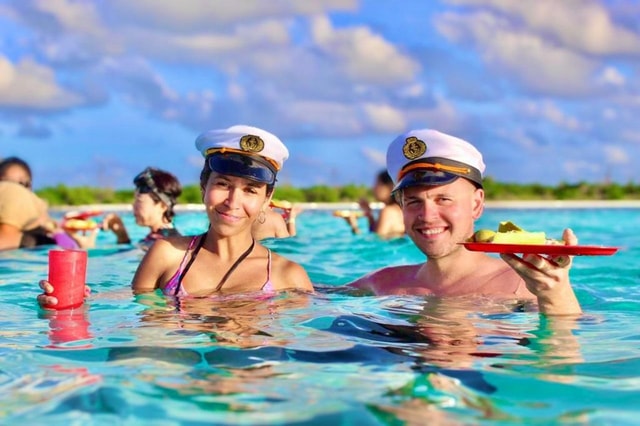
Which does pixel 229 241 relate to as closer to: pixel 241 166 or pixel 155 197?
pixel 241 166

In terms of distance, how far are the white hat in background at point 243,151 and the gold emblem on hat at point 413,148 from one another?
888mm

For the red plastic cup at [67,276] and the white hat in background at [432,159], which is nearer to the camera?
the red plastic cup at [67,276]

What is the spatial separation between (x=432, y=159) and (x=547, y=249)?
4.40ft

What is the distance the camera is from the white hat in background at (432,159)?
15.1 feet

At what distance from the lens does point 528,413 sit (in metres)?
2.89

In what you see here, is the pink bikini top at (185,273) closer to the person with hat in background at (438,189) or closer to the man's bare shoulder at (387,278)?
the man's bare shoulder at (387,278)

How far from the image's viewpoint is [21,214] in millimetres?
9680

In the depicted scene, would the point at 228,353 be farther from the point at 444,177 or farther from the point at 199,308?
the point at 444,177

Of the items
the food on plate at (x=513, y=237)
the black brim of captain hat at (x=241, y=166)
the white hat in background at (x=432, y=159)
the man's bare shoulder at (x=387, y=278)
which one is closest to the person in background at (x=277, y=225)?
the man's bare shoulder at (x=387, y=278)

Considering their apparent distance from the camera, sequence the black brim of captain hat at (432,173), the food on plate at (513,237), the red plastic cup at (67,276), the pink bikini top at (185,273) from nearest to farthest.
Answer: the food on plate at (513,237), the red plastic cup at (67,276), the black brim of captain hat at (432,173), the pink bikini top at (185,273)

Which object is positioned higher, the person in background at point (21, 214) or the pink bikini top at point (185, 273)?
the person in background at point (21, 214)

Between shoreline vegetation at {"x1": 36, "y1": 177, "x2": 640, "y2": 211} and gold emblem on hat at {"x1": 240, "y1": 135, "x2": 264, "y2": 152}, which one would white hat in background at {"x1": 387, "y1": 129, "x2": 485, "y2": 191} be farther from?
shoreline vegetation at {"x1": 36, "y1": 177, "x2": 640, "y2": 211}

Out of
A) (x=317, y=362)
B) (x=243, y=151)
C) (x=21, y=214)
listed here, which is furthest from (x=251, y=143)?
(x=21, y=214)

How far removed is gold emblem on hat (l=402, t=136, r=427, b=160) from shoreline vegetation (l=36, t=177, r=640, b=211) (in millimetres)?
21460
